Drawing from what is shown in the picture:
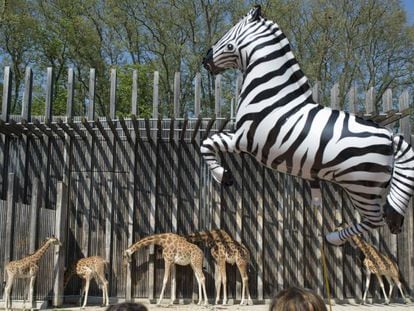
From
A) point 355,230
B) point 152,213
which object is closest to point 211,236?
point 152,213

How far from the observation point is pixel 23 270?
8.10m

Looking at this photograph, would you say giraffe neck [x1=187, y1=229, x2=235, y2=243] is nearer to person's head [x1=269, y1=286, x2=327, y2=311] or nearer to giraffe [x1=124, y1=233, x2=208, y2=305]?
giraffe [x1=124, y1=233, x2=208, y2=305]

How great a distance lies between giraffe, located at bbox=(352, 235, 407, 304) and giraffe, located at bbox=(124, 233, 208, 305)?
9.15 ft

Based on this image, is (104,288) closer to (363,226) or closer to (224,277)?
(224,277)

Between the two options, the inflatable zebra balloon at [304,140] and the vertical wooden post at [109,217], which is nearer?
the inflatable zebra balloon at [304,140]

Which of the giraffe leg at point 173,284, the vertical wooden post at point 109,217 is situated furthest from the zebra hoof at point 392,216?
the vertical wooden post at point 109,217

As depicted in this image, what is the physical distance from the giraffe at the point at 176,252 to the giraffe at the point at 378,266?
279 cm

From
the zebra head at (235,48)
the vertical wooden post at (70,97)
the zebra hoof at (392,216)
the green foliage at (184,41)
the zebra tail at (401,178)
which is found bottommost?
the zebra hoof at (392,216)

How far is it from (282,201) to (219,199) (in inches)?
44.4

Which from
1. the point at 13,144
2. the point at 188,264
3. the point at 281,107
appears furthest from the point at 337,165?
the point at 13,144

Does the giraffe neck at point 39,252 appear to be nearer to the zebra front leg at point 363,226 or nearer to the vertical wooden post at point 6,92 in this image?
the vertical wooden post at point 6,92

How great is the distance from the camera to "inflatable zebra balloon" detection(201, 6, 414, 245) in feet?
14.1

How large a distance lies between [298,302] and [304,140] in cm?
272

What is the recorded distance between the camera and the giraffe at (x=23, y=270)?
8.01 m
